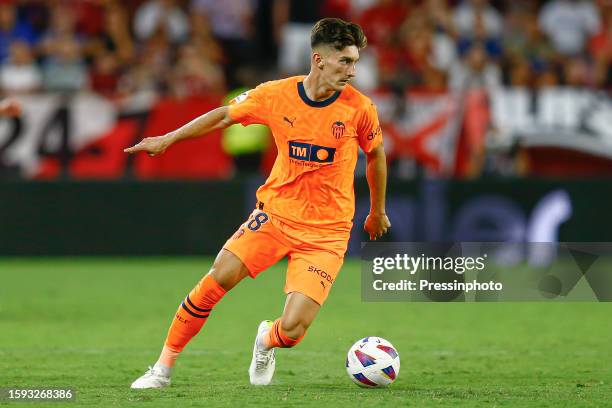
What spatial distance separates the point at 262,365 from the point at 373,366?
68 centimetres

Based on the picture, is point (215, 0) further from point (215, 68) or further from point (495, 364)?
point (495, 364)

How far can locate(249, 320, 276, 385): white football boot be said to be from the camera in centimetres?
719

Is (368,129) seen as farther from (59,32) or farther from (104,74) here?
(59,32)

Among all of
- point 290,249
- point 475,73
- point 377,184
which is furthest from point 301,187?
point 475,73

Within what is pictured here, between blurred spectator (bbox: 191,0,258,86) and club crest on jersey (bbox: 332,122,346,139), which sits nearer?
club crest on jersey (bbox: 332,122,346,139)

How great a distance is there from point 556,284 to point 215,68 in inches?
262

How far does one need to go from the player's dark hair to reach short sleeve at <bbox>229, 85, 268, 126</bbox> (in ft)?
1.44

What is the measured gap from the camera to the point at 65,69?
608 inches

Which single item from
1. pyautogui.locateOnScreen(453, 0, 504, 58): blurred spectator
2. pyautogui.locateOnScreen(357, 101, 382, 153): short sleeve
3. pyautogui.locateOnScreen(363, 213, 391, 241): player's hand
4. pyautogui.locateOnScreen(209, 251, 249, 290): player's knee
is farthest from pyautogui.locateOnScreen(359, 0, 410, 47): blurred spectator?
pyautogui.locateOnScreen(209, 251, 249, 290): player's knee

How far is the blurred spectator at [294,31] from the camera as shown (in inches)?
629

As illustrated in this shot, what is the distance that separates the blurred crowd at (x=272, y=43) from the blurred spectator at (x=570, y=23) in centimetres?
2

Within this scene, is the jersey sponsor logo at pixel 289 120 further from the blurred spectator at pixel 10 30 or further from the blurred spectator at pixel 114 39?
the blurred spectator at pixel 10 30

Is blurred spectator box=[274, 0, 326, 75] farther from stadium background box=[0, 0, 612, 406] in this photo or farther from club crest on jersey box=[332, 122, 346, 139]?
club crest on jersey box=[332, 122, 346, 139]

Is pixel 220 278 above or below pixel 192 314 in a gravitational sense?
above
